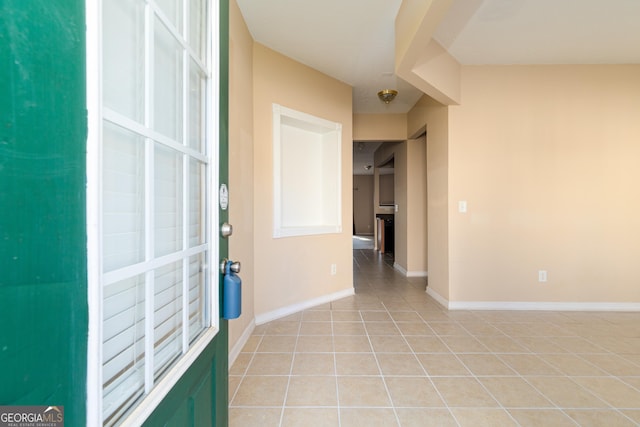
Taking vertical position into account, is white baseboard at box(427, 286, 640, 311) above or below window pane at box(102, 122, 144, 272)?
below

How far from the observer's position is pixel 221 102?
1.02 metres

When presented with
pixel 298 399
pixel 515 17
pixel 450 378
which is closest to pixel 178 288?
pixel 298 399

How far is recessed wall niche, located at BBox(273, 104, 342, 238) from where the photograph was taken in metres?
3.22

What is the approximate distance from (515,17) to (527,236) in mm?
2188

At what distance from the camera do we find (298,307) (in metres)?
3.07

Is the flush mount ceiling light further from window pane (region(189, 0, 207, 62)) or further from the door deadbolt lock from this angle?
the door deadbolt lock

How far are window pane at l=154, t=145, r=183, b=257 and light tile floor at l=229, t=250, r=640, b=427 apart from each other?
127 cm

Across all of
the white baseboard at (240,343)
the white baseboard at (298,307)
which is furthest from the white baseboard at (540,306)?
the white baseboard at (240,343)

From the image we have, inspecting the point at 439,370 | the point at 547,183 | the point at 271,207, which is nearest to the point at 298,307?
the point at 271,207

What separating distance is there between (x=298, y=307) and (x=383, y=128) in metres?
3.27

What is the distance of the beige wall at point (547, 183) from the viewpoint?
10.0 feet

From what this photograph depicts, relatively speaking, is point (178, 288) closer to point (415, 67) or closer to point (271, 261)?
point (271, 261)

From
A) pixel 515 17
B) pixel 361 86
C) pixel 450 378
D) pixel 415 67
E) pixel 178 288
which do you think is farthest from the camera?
pixel 361 86

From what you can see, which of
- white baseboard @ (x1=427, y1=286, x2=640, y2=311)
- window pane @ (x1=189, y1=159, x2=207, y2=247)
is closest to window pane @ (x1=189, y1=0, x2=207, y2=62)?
window pane @ (x1=189, y1=159, x2=207, y2=247)
